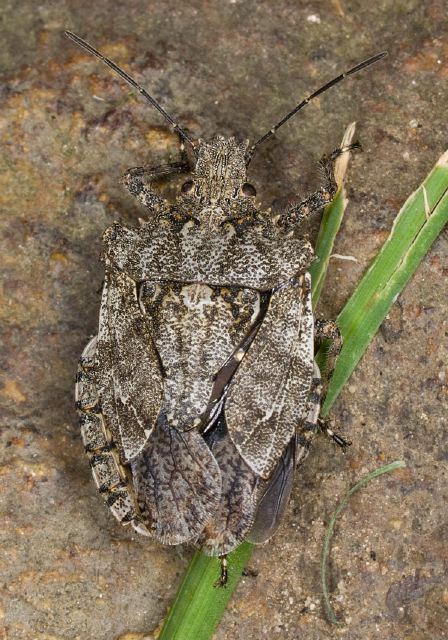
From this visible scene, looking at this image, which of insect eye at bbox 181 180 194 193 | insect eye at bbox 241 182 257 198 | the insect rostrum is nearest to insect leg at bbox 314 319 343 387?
the insect rostrum

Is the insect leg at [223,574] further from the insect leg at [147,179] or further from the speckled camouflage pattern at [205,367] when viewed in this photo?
the insect leg at [147,179]

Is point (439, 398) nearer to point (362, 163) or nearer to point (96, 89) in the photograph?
point (362, 163)

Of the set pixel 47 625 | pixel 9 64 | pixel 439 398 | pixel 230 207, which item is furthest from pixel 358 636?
pixel 9 64

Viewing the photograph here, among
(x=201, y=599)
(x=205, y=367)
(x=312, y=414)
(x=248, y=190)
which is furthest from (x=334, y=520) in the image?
(x=248, y=190)

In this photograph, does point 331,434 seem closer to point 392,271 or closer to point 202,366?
point 202,366

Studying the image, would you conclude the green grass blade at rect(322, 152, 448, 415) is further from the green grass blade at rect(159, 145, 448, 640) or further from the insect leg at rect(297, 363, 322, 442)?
the insect leg at rect(297, 363, 322, 442)
